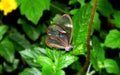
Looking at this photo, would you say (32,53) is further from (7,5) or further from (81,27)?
(7,5)

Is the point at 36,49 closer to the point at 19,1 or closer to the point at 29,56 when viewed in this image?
the point at 29,56

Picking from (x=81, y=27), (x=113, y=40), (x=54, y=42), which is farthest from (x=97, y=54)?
(x=54, y=42)

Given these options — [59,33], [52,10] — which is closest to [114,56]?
[52,10]

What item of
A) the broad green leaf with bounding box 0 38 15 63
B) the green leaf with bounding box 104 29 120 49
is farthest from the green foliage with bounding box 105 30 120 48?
the broad green leaf with bounding box 0 38 15 63

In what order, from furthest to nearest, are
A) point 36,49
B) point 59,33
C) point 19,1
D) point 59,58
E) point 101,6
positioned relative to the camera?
1. point 101,6
2. point 19,1
3. point 36,49
4. point 59,58
5. point 59,33

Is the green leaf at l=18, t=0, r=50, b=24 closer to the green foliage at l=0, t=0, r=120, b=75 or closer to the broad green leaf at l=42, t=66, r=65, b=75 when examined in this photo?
the green foliage at l=0, t=0, r=120, b=75

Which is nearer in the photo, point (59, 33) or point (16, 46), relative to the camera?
point (59, 33)
